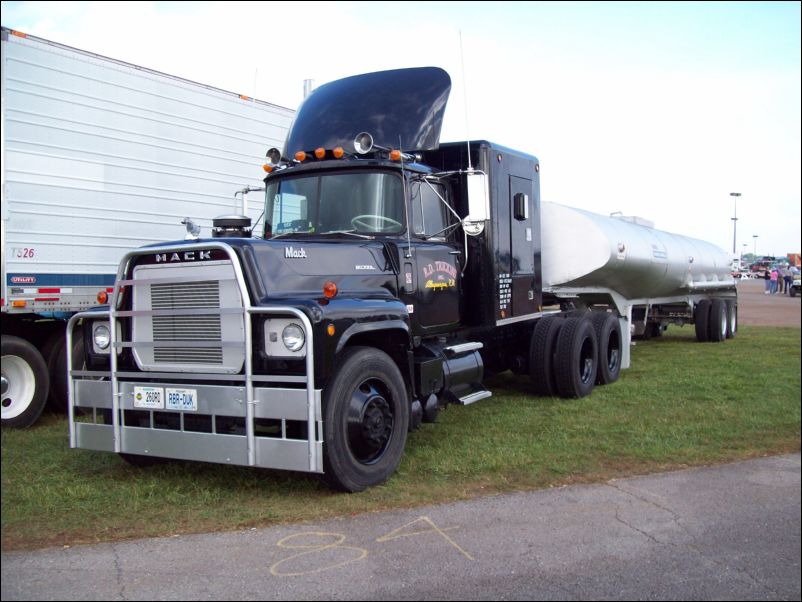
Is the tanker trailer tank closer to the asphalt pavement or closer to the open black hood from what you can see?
the open black hood

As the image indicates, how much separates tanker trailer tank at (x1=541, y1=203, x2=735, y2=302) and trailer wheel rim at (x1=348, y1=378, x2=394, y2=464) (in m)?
5.39

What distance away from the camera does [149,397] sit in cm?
561

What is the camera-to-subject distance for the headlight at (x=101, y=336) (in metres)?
6.11

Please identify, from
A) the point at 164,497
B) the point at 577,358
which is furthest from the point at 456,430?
the point at 164,497

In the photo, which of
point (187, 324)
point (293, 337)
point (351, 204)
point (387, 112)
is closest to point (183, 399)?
point (187, 324)

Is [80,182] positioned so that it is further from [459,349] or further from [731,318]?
[731,318]

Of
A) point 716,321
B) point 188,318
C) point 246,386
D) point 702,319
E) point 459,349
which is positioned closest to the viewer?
point 246,386

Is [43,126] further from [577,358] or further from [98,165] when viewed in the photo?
[577,358]

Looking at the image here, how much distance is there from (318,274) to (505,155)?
3842 mm

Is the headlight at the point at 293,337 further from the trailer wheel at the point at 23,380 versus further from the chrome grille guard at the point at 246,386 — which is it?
the trailer wheel at the point at 23,380

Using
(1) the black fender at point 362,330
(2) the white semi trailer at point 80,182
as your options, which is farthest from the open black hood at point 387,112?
(1) the black fender at point 362,330

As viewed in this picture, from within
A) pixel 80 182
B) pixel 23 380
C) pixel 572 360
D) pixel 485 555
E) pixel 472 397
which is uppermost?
pixel 80 182

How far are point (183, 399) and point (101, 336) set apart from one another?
1.19 meters

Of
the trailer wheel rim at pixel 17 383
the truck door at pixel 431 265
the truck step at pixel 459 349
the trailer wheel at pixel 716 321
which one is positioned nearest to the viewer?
the truck door at pixel 431 265
